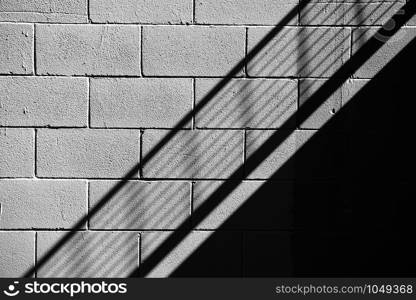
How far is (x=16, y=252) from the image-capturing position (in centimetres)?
259

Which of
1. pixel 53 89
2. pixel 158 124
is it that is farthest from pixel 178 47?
pixel 53 89

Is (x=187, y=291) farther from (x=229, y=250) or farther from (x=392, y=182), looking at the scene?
(x=392, y=182)

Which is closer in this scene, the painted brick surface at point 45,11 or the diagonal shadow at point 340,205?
the painted brick surface at point 45,11

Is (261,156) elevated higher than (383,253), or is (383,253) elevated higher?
(261,156)

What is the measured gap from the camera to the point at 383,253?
2.67 meters

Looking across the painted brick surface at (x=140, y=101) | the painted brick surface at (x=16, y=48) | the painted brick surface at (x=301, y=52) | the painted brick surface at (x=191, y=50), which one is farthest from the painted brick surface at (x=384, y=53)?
the painted brick surface at (x=16, y=48)

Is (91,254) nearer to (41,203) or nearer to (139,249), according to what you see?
(139,249)

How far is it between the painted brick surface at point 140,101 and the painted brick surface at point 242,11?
1.08 ft

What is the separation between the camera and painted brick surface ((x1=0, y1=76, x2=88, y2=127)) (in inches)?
100

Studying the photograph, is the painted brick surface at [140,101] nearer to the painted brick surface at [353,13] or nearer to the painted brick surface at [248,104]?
the painted brick surface at [248,104]

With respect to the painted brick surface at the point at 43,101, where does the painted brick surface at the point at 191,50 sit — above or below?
above

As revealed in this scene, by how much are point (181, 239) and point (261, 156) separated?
0.57 m

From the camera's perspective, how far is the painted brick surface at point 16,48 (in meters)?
2.53

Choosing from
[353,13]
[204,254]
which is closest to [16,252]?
[204,254]
